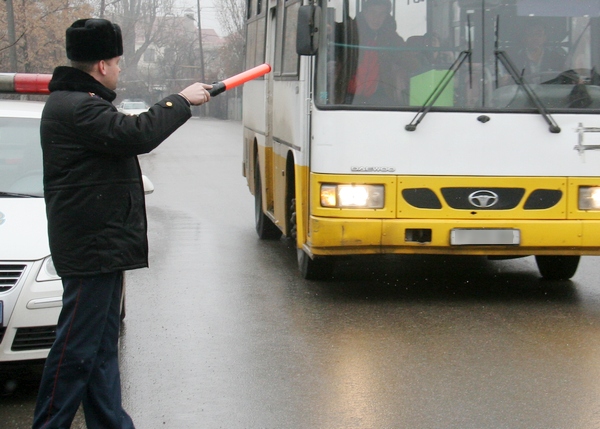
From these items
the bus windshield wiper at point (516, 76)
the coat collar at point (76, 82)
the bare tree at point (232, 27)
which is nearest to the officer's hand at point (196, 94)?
the coat collar at point (76, 82)

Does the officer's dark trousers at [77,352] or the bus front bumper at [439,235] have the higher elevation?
the officer's dark trousers at [77,352]

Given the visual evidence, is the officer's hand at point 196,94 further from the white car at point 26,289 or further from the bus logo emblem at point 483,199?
the bus logo emblem at point 483,199

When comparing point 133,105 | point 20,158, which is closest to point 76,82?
point 20,158

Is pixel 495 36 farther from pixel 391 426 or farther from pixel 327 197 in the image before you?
pixel 391 426

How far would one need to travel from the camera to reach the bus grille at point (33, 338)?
5.48 m

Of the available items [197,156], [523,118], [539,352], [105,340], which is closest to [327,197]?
[523,118]

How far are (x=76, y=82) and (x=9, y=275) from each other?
1.70 meters

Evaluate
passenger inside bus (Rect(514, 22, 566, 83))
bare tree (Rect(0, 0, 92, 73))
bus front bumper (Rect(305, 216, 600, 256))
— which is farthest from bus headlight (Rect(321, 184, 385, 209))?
bare tree (Rect(0, 0, 92, 73))

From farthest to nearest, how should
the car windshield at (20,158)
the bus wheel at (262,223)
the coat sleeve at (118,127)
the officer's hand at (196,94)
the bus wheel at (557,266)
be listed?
1. the bus wheel at (262,223)
2. the bus wheel at (557,266)
3. the car windshield at (20,158)
4. the officer's hand at (196,94)
5. the coat sleeve at (118,127)

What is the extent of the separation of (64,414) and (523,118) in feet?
15.6

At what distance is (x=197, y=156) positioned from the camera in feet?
100

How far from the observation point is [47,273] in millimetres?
5582

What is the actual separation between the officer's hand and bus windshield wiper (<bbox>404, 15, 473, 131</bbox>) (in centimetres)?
364

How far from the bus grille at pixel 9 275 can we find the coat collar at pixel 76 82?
1597 mm
